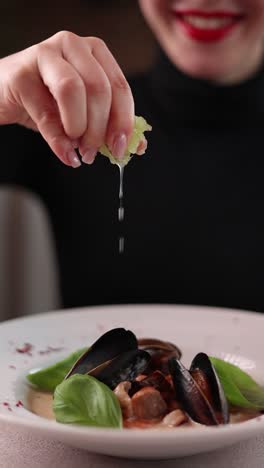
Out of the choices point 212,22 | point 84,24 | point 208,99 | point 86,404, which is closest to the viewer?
point 86,404

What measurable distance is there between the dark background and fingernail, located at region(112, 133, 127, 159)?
289 centimetres

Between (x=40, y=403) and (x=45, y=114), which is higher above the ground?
(x=45, y=114)

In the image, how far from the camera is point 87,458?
38.7 inches

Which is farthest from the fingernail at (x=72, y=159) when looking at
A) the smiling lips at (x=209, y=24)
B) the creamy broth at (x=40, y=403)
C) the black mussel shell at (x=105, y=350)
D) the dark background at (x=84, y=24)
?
the dark background at (x=84, y=24)

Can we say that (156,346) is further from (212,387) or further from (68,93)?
(68,93)

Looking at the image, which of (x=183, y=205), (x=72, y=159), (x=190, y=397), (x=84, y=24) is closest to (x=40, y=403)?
(x=190, y=397)

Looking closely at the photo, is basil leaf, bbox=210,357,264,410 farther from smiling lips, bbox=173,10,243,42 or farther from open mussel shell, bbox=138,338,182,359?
smiling lips, bbox=173,10,243,42

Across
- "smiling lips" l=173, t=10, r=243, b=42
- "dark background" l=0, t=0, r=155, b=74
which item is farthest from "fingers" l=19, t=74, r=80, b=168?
"dark background" l=0, t=0, r=155, b=74

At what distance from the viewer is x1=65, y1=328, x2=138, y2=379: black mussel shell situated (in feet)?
3.55

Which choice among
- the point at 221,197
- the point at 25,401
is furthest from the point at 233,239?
the point at 25,401

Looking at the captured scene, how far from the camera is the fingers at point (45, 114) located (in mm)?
1077

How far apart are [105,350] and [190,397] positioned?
169mm

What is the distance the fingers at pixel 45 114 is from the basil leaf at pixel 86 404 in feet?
1.10

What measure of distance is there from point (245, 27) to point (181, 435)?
1689 millimetres
